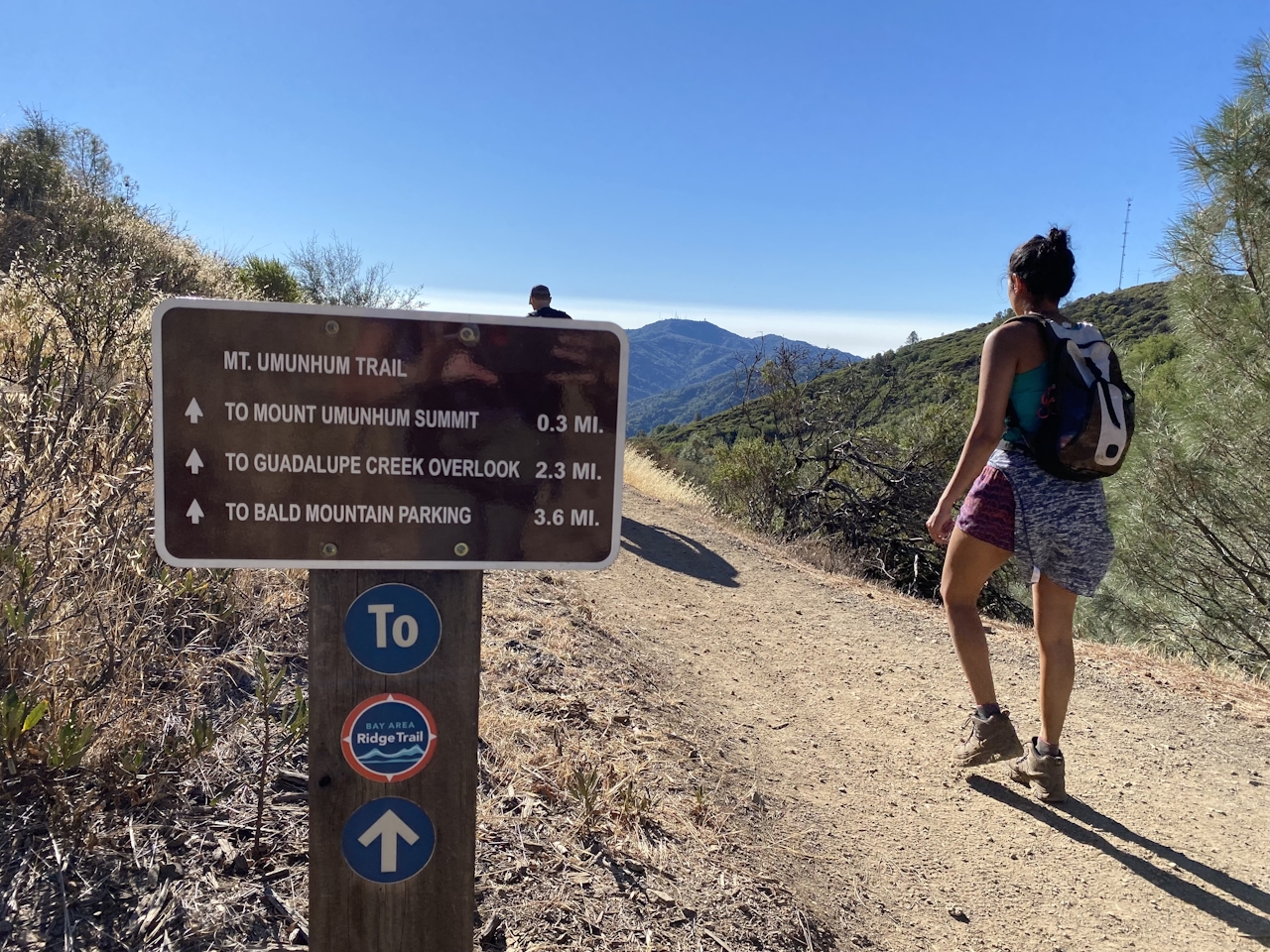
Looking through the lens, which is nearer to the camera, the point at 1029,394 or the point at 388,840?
the point at 388,840

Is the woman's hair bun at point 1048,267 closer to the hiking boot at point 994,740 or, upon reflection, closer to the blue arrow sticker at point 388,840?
the hiking boot at point 994,740

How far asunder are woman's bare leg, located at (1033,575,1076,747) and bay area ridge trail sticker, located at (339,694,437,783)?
7.54 feet

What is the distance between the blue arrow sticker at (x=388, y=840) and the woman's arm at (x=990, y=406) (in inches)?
78.6

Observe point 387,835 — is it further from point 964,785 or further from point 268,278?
point 268,278

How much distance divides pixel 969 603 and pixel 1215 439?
17.3 feet

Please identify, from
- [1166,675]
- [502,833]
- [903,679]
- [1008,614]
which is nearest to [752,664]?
[903,679]

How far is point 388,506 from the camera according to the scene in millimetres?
1304

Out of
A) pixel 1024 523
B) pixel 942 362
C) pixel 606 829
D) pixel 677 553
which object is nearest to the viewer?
pixel 606 829

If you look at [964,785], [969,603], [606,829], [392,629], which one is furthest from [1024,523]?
[392,629]

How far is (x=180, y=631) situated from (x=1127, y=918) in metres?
3.19

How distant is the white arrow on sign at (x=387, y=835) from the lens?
1.38m

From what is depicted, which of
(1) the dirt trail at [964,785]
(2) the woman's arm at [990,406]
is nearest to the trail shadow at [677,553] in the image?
(1) the dirt trail at [964,785]

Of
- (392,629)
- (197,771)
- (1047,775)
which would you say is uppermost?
(392,629)

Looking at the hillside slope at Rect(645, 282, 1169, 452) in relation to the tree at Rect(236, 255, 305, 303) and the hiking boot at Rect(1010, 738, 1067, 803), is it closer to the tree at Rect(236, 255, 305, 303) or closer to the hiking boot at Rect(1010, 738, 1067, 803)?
the hiking boot at Rect(1010, 738, 1067, 803)
